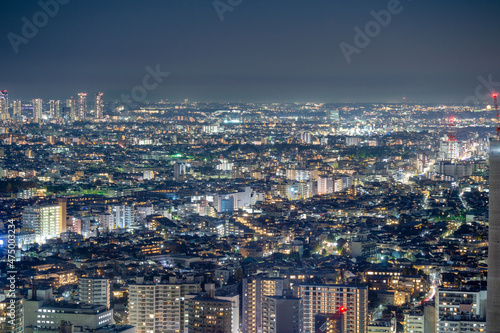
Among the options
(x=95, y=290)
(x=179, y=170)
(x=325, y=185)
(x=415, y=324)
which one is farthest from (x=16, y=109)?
(x=415, y=324)

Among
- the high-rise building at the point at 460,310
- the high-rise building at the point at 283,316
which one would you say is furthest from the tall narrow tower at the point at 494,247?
the high-rise building at the point at 283,316

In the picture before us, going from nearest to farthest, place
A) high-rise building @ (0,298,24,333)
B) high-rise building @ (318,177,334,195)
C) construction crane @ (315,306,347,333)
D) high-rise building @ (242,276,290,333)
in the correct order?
high-rise building @ (0,298,24,333) → construction crane @ (315,306,347,333) → high-rise building @ (242,276,290,333) → high-rise building @ (318,177,334,195)

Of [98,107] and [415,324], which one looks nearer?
[415,324]

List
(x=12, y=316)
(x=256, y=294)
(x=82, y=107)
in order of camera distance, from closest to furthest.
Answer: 1. (x=12, y=316)
2. (x=256, y=294)
3. (x=82, y=107)

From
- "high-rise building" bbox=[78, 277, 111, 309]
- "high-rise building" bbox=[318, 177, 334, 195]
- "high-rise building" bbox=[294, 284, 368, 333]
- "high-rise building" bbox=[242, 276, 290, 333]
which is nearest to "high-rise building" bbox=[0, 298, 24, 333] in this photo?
"high-rise building" bbox=[78, 277, 111, 309]

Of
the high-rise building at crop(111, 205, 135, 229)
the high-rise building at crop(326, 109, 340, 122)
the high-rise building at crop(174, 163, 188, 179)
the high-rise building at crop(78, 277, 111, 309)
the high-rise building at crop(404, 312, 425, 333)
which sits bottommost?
the high-rise building at crop(404, 312, 425, 333)

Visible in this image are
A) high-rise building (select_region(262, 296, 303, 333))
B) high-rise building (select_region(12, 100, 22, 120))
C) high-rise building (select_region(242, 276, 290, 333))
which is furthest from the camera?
high-rise building (select_region(12, 100, 22, 120))

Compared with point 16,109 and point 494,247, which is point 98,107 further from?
point 494,247

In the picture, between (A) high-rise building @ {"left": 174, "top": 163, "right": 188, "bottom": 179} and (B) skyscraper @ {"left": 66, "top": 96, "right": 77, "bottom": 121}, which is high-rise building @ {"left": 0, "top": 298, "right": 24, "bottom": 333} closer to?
(A) high-rise building @ {"left": 174, "top": 163, "right": 188, "bottom": 179}
